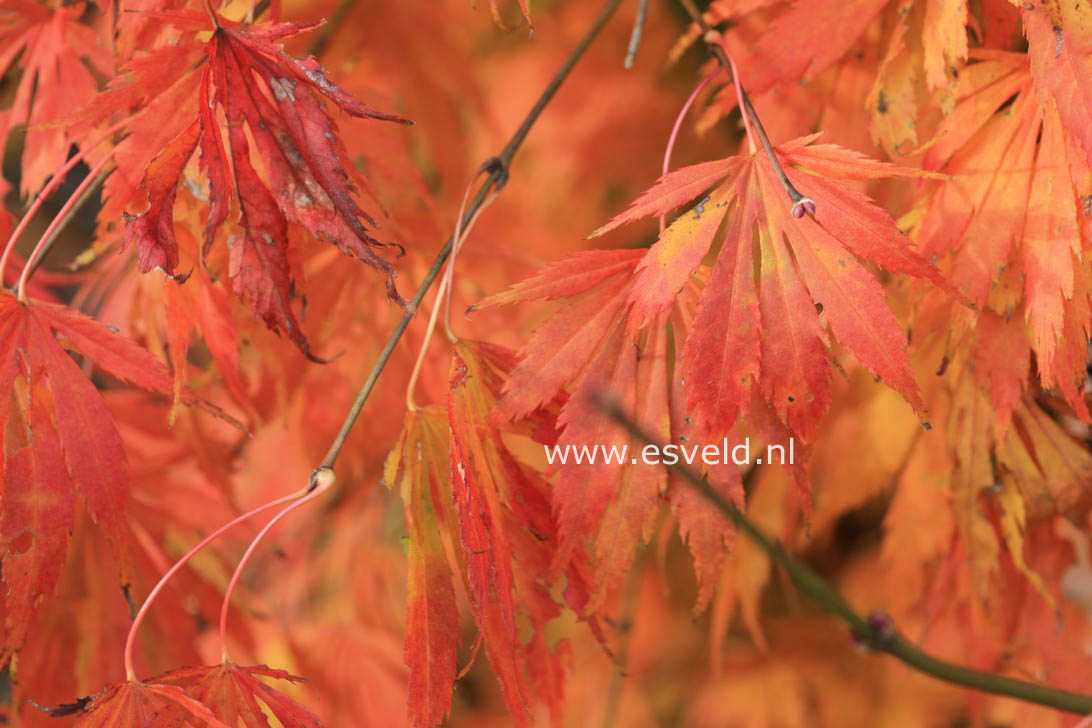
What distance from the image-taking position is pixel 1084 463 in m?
0.79

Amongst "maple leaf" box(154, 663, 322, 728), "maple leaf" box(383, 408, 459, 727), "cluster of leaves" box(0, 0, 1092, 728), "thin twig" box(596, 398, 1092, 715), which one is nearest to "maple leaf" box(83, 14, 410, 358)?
"cluster of leaves" box(0, 0, 1092, 728)

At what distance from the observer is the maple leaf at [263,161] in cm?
57

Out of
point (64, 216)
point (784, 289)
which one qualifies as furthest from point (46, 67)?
point (784, 289)

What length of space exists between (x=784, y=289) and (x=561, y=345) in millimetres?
139

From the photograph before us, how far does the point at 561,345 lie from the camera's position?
59 centimetres

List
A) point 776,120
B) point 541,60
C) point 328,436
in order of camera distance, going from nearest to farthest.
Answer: point 776,120, point 328,436, point 541,60

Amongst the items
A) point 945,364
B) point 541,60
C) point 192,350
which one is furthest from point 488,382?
point 192,350

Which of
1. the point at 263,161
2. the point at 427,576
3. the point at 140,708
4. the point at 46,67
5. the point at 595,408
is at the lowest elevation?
the point at 140,708

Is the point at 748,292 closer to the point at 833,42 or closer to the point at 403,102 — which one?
the point at 833,42

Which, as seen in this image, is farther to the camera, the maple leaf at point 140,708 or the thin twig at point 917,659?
the thin twig at point 917,659

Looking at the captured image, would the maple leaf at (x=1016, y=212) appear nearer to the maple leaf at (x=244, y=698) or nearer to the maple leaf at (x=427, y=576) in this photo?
the maple leaf at (x=427, y=576)

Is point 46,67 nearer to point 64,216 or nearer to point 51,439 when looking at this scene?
point 64,216

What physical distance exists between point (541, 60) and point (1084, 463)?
97 cm

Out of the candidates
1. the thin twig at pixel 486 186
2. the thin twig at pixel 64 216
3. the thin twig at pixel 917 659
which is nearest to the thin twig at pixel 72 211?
the thin twig at pixel 64 216
